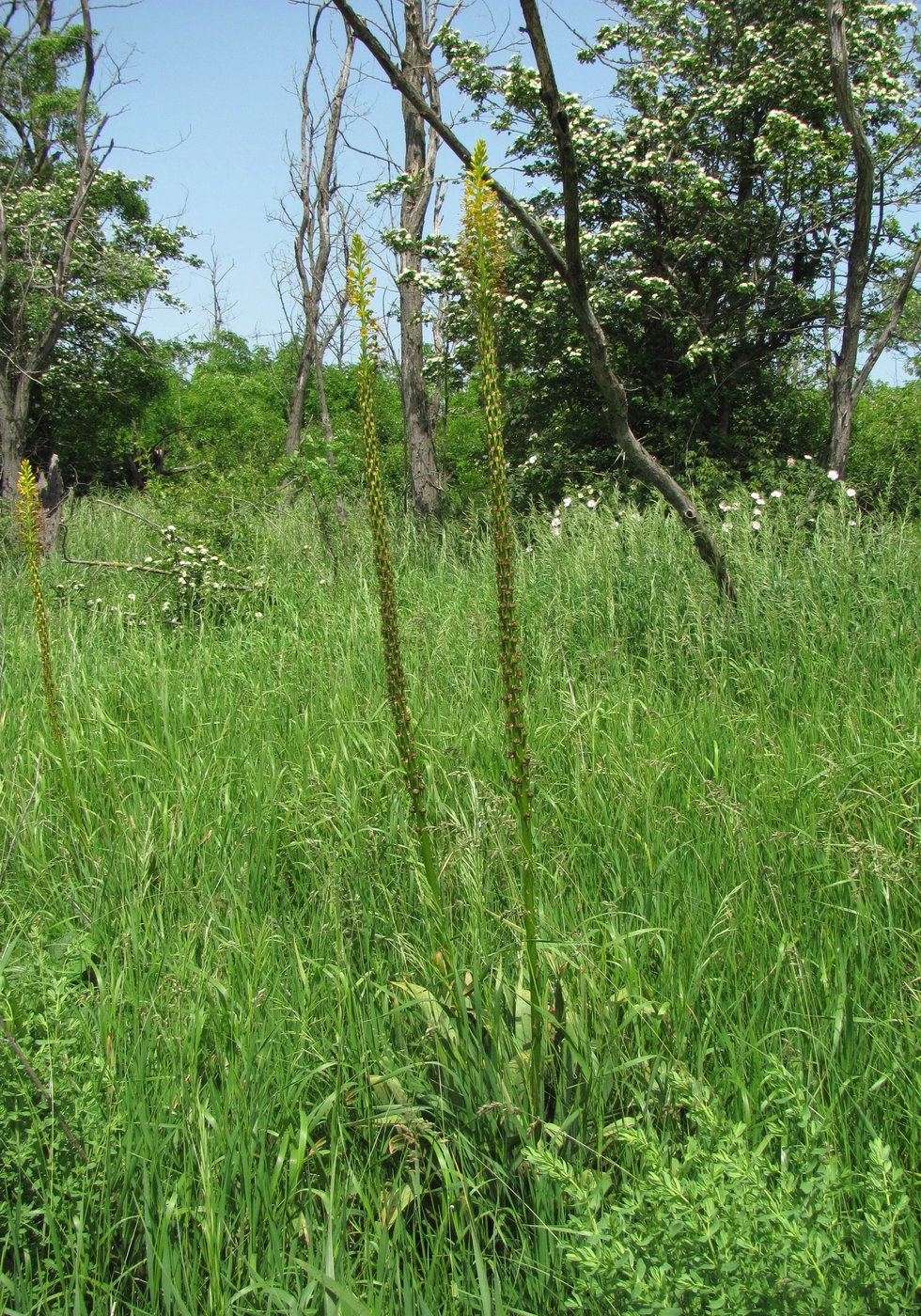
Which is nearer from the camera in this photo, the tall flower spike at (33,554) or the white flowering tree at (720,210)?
the tall flower spike at (33,554)

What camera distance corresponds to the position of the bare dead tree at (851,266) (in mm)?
8336

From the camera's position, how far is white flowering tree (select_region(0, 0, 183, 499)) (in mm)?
12711

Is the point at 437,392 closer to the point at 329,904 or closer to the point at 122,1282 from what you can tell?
the point at 329,904

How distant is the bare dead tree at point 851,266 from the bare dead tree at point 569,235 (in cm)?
565

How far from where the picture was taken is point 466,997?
2.14 metres

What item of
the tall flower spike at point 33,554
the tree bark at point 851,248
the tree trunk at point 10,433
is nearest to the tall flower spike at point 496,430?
the tall flower spike at point 33,554

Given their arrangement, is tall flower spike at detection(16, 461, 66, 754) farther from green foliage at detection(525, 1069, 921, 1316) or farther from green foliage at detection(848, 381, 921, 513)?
green foliage at detection(848, 381, 921, 513)

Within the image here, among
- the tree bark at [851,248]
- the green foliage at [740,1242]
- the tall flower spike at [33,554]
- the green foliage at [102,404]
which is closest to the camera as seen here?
the green foliage at [740,1242]

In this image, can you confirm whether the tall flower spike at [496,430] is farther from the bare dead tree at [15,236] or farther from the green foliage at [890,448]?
the bare dead tree at [15,236]

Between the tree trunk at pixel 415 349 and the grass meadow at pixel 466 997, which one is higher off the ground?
the tree trunk at pixel 415 349

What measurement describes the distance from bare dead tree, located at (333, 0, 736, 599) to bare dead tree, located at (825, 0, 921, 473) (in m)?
5.65

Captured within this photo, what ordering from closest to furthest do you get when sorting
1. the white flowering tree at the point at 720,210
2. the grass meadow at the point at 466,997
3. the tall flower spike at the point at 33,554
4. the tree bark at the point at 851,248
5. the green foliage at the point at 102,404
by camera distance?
the grass meadow at the point at 466,997, the tall flower spike at the point at 33,554, the tree bark at the point at 851,248, the white flowering tree at the point at 720,210, the green foliage at the point at 102,404

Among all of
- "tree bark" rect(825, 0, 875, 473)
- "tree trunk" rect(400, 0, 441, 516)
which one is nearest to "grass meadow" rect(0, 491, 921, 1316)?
"tree bark" rect(825, 0, 875, 473)

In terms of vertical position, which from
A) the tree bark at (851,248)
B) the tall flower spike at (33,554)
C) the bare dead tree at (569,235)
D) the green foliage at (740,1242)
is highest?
the tree bark at (851,248)
